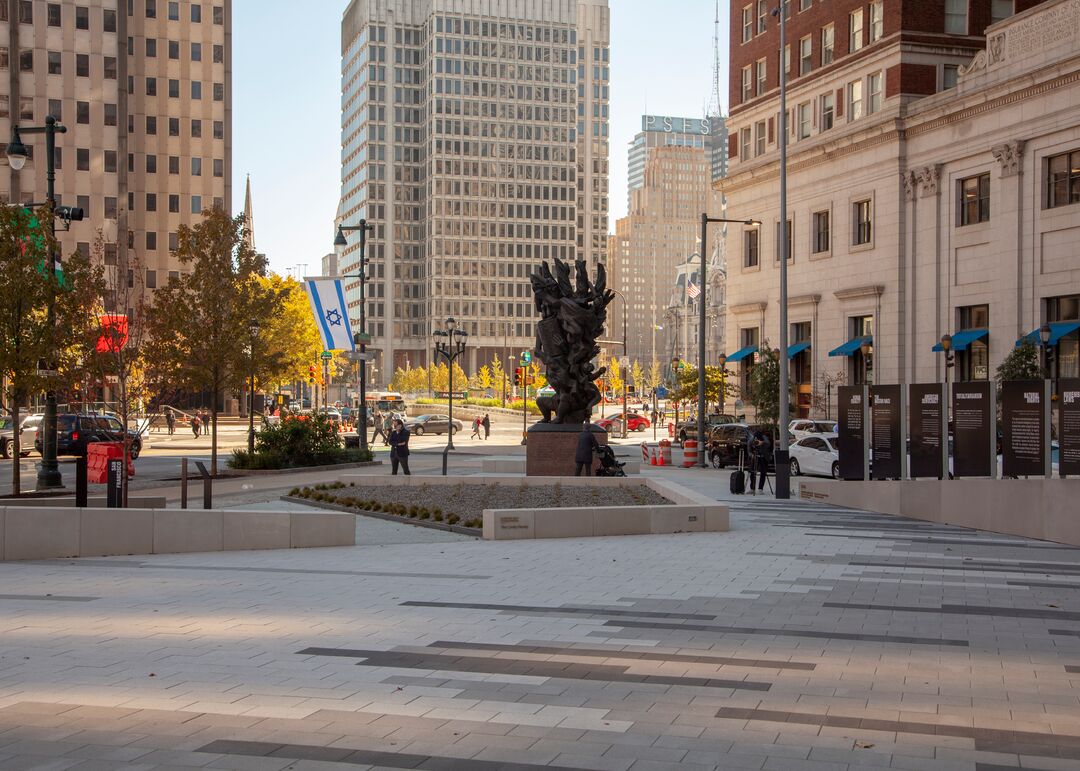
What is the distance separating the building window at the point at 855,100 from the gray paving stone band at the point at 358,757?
54962 mm

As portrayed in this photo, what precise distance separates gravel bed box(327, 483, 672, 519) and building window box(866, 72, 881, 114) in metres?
36.6

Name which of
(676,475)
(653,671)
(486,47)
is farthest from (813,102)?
(486,47)

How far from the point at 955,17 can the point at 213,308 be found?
39293mm

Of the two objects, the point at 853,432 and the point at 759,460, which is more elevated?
the point at 853,432

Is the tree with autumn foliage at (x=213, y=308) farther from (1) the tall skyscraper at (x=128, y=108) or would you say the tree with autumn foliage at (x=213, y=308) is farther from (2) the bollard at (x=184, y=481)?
(1) the tall skyscraper at (x=128, y=108)

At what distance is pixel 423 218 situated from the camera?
180000mm

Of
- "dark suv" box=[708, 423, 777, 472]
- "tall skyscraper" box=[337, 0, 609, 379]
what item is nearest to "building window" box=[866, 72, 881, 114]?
"dark suv" box=[708, 423, 777, 472]

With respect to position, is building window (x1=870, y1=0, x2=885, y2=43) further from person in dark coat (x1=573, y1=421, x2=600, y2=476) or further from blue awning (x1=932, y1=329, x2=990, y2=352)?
person in dark coat (x1=573, y1=421, x2=600, y2=476)

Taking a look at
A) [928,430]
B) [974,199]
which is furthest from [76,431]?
[974,199]

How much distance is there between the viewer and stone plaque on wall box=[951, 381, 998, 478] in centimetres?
2188

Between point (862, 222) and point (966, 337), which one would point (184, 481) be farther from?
point (862, 222)

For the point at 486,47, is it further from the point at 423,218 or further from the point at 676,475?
the point at 676,475

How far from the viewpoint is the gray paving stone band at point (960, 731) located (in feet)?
23.0

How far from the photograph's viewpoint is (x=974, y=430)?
72.6 ft
